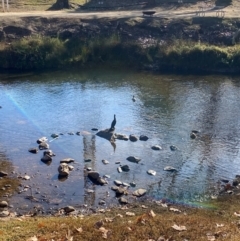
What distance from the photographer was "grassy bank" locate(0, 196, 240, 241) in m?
13.9

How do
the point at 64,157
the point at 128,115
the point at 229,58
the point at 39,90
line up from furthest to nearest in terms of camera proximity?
the point at 229,58 → the point at 39,90 → the point at 128,115 → the point at 64,157

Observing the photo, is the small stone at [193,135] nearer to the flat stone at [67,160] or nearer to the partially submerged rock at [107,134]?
the partially submerged rock at [107,134]

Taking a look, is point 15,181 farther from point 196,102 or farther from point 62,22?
point 62,22

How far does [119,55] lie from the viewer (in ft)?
148

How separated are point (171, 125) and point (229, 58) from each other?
16.9m

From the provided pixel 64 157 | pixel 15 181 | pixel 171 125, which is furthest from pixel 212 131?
pixel 15 181

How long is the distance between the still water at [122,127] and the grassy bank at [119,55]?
2120 mm

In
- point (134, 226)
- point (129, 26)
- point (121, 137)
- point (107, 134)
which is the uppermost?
point (129, 26)

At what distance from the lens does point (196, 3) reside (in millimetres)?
57125

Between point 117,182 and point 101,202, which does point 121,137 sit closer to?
point 117,182

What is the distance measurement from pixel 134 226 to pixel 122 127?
13.7m

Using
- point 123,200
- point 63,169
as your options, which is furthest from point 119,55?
point 123,200

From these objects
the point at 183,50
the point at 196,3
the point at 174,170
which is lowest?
the point at 174,170

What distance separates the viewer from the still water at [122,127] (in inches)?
806
